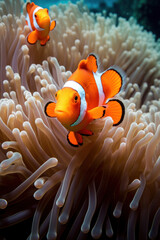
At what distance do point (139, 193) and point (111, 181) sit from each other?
145 millimetres

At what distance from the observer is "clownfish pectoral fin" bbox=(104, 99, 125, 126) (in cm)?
112

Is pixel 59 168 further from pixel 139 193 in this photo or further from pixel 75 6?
pixel 75 6

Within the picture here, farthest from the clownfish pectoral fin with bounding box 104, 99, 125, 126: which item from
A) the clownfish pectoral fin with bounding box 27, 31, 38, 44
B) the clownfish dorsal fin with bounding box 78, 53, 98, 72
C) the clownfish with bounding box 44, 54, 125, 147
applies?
the clownfish pectoral fin with bounding box 27, 31, 38, 44

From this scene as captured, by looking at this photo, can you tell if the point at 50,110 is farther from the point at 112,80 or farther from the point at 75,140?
the point at 112,80

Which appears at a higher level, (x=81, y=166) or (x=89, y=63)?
(x=89, y=63)

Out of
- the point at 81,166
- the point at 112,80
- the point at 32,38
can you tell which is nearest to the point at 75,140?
the point at 81,166

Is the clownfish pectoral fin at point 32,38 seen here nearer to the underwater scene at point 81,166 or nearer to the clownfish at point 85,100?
the underwater scene at point 81,166

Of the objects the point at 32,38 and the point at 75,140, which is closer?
the point at 75,140

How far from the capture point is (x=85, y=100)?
41.0 inches

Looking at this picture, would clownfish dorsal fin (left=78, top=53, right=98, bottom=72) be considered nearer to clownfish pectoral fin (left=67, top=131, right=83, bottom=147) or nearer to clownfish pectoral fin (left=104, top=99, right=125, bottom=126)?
clownfish pectoral fin (left=104, top=99, right=125, bottom=126)

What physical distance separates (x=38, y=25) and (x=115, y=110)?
1068 mm

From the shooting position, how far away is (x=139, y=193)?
110cm

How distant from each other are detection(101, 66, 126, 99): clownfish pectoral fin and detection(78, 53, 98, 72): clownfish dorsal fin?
0.21 ft

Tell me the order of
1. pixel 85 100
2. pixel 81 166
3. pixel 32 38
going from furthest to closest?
pixel 32 38 → pixel 81 166 → pixel 85 100
